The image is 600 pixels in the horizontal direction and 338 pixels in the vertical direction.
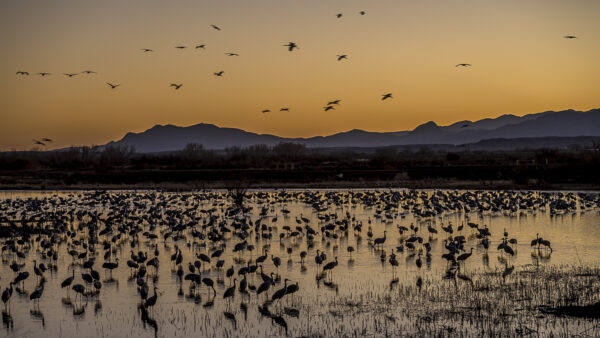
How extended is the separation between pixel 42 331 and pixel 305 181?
43.7 meters

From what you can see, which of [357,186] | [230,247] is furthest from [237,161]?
[230,247]

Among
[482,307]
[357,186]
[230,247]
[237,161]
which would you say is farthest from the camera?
[237,161]

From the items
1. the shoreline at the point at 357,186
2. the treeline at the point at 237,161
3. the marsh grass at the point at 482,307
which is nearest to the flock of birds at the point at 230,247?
the marsh grass at the point at 482,307

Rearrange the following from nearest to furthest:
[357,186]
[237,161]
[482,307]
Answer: [482,307], [357,186], [237,161]

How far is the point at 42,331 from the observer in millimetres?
11969

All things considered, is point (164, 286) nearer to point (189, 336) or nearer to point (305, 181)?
point (189, 336)

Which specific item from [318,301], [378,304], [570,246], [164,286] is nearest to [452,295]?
[378,304]

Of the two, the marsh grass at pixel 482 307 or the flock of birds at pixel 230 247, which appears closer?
the marsh grass at pixel 482 307

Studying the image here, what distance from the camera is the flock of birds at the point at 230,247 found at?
46.6ft

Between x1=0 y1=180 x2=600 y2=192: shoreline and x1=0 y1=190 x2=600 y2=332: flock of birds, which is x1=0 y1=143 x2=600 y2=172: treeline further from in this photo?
x1=0 y1=190 x2=600 y2=332: flock of birds

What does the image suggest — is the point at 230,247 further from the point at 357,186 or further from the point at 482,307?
the point at 357,186

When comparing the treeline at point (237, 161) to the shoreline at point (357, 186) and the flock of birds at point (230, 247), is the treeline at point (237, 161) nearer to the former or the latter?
Result: the shoreline at point (357, 186)

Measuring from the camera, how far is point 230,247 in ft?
67.3

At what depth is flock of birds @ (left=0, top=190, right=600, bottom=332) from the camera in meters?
14.2
